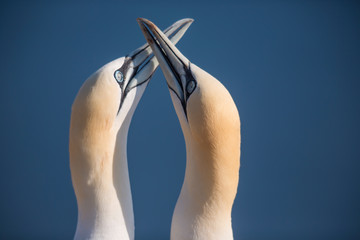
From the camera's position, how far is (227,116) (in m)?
3.04

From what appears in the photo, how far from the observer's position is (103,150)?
326 cm

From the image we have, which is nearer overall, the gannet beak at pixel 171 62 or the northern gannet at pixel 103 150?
the northern gannet at pixel 103 150

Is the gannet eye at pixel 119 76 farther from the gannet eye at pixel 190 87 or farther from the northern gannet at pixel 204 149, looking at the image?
the gannet eye at pixel 190 87

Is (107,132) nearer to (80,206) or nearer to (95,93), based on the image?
(95,93)

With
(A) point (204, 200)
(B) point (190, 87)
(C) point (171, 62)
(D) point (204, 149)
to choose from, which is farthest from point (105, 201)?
(C) point (171, 62)

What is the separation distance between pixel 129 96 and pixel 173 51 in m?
0.46

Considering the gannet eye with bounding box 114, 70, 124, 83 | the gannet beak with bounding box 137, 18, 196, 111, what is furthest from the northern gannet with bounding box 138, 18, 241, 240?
the gannet eye with bounding box 114, 70, 124, 83

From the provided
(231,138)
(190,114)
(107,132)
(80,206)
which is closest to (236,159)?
(231,138)

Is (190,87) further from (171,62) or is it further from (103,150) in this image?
(103,150)

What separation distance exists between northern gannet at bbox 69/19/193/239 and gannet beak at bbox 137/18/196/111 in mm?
235

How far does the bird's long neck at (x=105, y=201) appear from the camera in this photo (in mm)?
3309

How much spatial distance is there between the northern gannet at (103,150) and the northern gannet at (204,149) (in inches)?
13.9

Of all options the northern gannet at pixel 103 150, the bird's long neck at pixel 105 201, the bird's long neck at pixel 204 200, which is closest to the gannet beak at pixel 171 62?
the northern gannet at pixel 103 150

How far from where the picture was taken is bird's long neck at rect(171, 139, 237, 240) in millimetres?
3150
